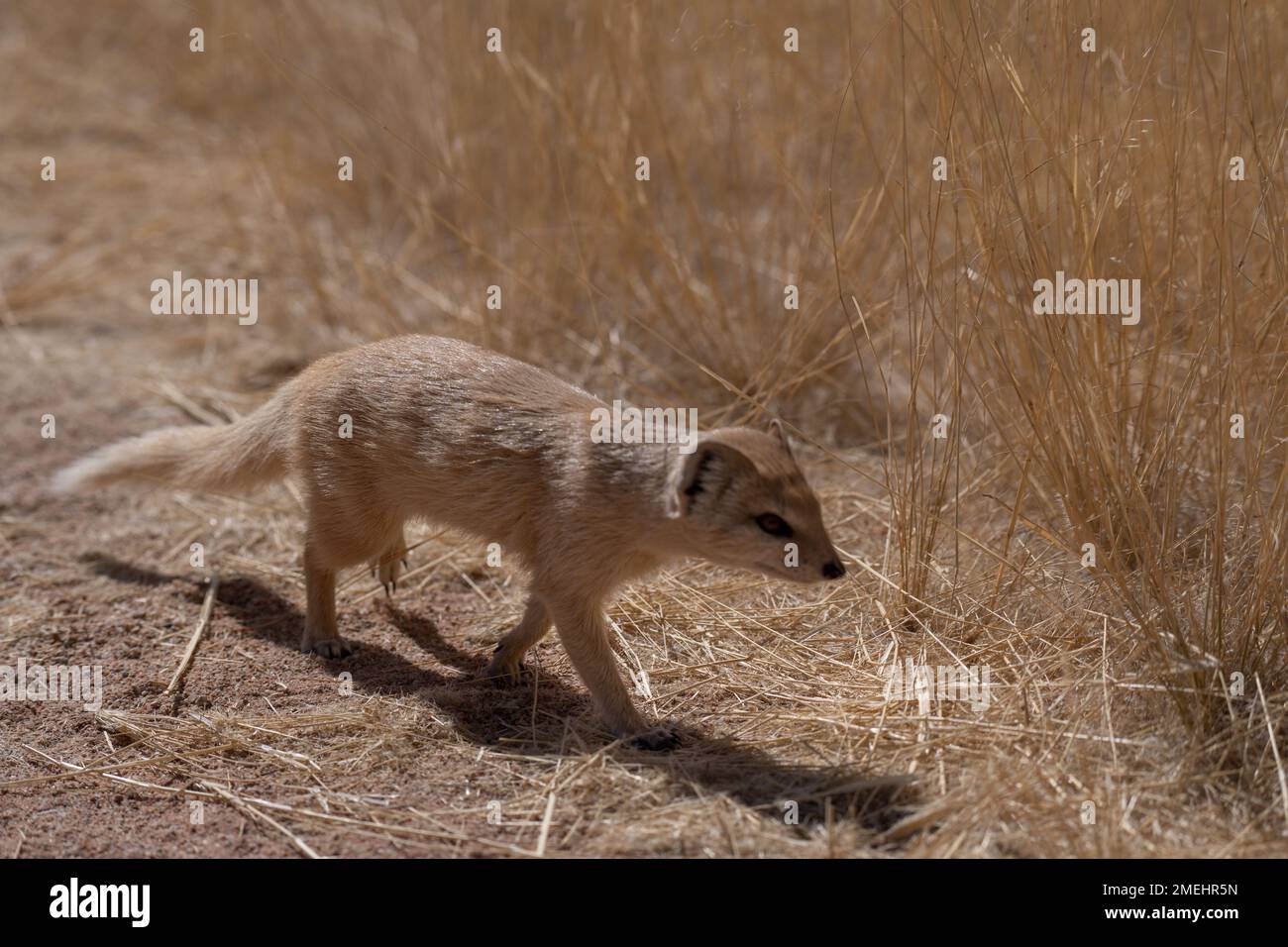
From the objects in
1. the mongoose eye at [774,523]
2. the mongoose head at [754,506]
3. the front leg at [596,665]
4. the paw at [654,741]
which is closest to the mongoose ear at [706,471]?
the mongoose head at [754,506]

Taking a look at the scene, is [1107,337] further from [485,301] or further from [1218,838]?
[485,301]

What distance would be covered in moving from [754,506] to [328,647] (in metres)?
1.87

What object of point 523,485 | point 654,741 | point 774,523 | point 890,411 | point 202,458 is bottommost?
point 654,741

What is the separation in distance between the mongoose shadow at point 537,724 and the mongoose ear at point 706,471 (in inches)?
31.4

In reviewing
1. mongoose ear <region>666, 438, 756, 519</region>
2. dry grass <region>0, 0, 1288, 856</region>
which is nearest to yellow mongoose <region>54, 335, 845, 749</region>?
mongoose ear <region>666, 438, 756, 519</region>

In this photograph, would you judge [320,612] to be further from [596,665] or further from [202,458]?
[596,665]

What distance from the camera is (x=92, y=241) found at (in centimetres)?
860

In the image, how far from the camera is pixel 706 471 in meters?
3.66

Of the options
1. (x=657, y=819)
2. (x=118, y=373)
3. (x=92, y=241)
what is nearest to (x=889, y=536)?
(x=657, y=819)

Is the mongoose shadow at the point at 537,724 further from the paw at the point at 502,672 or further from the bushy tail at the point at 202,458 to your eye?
the bushy tail at the point at 202,458

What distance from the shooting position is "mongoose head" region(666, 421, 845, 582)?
364 centimetres

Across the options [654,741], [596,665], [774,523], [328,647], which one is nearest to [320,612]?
[328,647]

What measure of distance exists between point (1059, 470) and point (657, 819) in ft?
5.49

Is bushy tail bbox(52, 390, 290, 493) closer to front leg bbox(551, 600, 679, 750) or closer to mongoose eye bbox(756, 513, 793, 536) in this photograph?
front leg bbox(551, 600, 679, 750)
